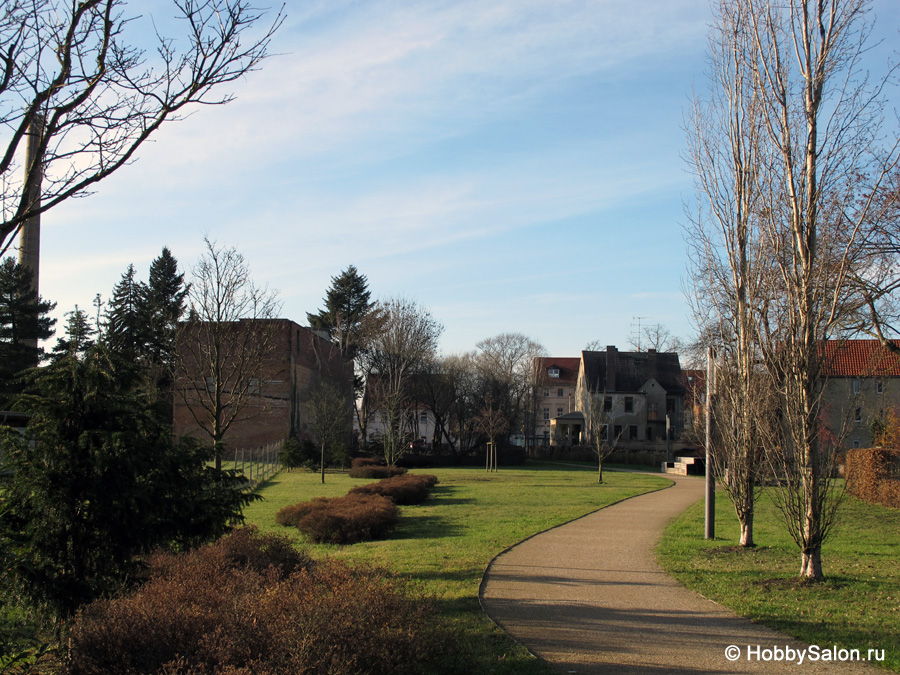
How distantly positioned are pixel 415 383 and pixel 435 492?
32.6 metres

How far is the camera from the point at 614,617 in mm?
8047

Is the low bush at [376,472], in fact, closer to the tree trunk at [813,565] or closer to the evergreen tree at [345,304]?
the tree trunk at [813,565]

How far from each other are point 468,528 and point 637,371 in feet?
185

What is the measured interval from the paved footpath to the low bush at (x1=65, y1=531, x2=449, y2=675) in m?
1.67

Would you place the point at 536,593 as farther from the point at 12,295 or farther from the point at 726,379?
the point at 12,295

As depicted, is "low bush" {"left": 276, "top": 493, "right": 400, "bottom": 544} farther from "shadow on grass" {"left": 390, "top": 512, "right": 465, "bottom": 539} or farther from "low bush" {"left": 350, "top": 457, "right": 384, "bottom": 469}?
"low bush" {"left": 350, "top": 457, "right": 384, "bottom": 469}

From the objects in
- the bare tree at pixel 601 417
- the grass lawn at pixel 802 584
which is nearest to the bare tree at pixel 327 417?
the bare tree at pixel 601 417

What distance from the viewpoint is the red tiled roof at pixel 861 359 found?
10.6 metres

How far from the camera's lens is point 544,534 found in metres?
14.9

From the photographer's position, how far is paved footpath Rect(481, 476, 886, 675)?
21.1ft

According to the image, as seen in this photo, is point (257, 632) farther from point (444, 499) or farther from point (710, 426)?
point (444, 499)

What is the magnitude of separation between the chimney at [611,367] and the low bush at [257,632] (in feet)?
211

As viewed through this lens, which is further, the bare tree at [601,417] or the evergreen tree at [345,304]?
the evergreen tree at [345,304]

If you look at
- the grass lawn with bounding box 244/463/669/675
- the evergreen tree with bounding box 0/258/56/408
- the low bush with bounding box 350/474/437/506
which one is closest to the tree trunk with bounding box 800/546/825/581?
the grass lawn with bounding box 244/463/669/675
